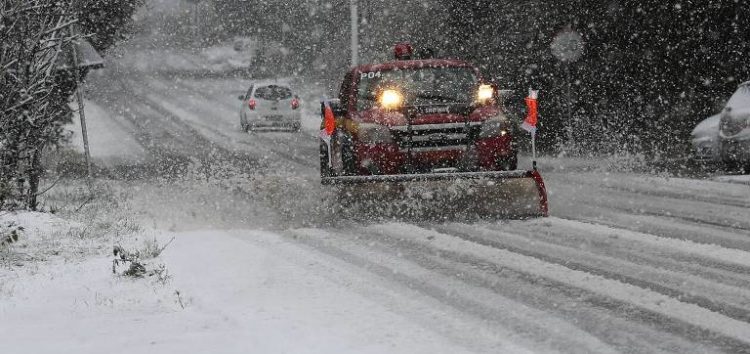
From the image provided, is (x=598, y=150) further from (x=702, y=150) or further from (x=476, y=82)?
(x=476, y=82)

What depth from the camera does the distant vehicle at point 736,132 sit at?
572 inches

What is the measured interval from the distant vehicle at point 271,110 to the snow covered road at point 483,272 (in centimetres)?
1467

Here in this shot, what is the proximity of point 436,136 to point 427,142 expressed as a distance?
0.12m

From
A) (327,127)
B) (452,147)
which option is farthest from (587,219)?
(327,127)

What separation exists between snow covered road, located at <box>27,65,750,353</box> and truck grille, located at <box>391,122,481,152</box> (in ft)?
3.73

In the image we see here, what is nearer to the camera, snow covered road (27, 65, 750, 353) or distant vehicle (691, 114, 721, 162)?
snow covered road (27, 65, 750, 353)

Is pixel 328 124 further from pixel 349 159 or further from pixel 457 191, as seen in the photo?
pixel 457 191

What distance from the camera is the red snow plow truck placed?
1025 centimetres

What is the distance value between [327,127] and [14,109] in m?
4.07

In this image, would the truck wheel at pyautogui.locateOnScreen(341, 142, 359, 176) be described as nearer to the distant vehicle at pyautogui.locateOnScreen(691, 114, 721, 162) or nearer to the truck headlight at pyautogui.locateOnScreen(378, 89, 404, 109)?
the truck headlight at pyautogui.locateOnScreen(378, 89, 404, 109)

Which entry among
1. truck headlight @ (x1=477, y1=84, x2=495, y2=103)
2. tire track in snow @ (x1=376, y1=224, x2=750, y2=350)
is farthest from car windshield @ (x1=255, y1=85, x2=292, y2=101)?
tire track in snow @ (x1=376, y1=224, x2=750, y2=350)

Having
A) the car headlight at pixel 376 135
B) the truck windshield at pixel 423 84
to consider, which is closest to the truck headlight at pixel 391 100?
the truck windshield at pixel 423 84

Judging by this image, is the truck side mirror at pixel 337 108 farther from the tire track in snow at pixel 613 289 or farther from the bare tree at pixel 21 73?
the bare tree at pixel 21 73

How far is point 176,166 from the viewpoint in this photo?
66.3ft
